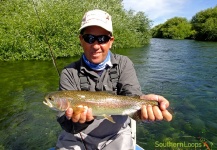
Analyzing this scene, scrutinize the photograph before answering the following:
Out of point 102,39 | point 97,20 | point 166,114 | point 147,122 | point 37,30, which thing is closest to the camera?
point 166,114

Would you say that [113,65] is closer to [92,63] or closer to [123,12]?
[92,63]

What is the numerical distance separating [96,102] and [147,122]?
14.1ft

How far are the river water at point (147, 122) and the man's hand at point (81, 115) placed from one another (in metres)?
0.93

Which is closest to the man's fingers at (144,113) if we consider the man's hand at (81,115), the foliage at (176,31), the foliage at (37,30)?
the man's hand at (81,115)

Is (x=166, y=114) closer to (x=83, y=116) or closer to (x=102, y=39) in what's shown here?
(x=83, y=116)

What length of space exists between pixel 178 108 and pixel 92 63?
5.79 m

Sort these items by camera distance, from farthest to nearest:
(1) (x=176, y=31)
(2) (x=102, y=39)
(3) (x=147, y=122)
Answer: (1) (x=176, y=31) < (3) (x=147, y=122) < (2) (x=102, y=39)

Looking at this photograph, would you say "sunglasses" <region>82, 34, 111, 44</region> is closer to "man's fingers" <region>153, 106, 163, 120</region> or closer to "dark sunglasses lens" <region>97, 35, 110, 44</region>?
"dark sunglasses lens" <region>97, 35, 110, 44</region>

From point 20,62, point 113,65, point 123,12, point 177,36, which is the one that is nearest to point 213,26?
point 177,36

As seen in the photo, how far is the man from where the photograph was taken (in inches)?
121

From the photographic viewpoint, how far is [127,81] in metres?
3.23

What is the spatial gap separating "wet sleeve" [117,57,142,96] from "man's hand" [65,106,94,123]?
2.14 ft

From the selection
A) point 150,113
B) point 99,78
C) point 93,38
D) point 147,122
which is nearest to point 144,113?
point 150,113

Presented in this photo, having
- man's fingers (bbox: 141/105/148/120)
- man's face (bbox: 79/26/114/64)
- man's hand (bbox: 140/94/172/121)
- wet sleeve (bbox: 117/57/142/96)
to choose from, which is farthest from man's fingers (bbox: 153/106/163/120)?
man's face (bbox: 79/26/114/64)
